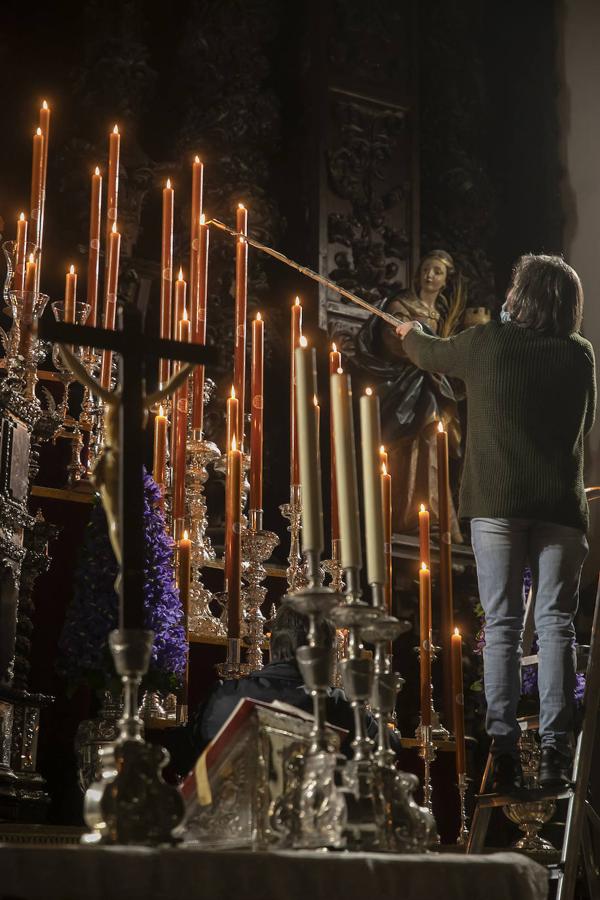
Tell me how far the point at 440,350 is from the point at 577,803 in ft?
4.44

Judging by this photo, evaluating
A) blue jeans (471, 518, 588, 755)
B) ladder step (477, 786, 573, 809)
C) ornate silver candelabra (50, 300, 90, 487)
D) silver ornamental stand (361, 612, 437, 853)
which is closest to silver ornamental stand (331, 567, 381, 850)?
silver ornamental stand (361, 612, 437, 853)

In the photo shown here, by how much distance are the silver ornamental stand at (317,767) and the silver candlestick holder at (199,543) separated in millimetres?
2601

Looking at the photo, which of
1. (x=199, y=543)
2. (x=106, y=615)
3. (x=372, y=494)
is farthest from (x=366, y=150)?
(x=372, y=494)

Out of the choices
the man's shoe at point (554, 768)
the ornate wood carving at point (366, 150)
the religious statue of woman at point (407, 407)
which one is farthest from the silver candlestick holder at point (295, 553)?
the ornate wood carving at point (366, 150)

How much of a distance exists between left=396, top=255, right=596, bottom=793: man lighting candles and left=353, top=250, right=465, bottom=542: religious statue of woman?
3397 millimetres

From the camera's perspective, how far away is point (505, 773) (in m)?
3.46

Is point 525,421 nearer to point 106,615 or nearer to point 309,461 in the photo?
point 106,615

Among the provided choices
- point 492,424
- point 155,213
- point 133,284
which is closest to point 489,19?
point 155,213

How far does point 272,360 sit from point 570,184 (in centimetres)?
232

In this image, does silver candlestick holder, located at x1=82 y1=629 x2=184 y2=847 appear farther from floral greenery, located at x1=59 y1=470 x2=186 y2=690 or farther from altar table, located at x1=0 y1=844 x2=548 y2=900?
floral greenery, located at x1=59 y1=470 x2=186 y2=690

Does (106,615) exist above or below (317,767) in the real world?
above

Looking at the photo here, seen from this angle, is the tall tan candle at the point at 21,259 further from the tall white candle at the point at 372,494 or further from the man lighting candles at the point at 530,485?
the tall white candle at the point at 372,494

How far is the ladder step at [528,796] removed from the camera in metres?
3.26

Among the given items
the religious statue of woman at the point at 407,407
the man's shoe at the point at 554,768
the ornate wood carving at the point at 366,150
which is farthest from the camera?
the ornate wood carving at the point at 366,150
